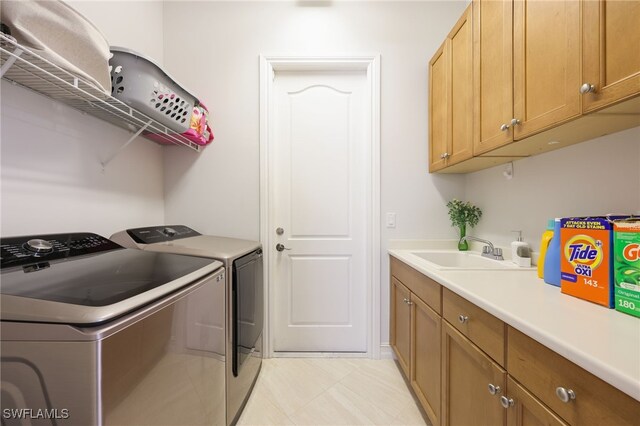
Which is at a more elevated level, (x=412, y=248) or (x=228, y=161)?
(x=228, y=161)

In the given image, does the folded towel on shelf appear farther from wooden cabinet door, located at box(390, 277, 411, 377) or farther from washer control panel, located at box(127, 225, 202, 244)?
wooden cabinet door, located at box(390, 277, 411, 377)

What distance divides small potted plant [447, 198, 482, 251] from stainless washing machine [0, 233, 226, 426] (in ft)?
5.60

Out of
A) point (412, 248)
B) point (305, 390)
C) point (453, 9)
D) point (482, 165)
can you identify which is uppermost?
point (453, 9)

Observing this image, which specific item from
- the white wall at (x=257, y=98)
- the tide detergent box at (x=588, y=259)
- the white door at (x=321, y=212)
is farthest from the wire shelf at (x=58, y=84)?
the tide detergent box at (x=588, y=259)

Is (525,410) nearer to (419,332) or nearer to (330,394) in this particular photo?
(419,332)

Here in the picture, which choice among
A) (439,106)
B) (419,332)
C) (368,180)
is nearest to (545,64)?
(439,106)

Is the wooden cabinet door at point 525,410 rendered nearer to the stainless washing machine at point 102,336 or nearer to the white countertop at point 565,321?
the white countertop at point 565,321

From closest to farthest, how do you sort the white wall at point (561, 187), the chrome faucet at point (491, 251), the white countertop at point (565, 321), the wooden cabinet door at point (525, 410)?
the white countertop at point (565, 321)
the wooden cabinet door at point (525, 410)
the white wall at point (561, 187)
the chrome faucet at point (491, 251)

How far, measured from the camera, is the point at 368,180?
6.33 feet

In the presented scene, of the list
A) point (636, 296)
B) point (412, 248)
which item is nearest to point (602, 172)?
point (636, 296)

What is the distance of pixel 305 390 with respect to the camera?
1583 millimetres

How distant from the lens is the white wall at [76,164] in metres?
0.99

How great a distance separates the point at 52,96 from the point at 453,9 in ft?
8.57

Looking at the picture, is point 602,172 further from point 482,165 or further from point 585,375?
point 585,375
